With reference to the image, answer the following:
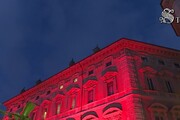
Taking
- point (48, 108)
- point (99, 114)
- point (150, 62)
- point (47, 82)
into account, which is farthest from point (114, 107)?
point (47, 82)

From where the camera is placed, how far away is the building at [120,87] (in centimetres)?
1566

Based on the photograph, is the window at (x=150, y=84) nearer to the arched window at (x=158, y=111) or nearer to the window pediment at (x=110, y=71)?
the arched window at (x=158, y=111)

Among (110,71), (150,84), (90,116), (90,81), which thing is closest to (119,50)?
(110,71)

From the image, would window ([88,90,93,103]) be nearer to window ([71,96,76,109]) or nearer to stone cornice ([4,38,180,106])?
window ([71,96,76,109])

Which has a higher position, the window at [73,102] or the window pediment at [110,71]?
the window pediment at [110,71]

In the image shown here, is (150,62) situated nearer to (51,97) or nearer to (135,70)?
(135,70)

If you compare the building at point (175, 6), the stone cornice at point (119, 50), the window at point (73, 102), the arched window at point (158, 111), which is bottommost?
the arched window at point (158, 111)

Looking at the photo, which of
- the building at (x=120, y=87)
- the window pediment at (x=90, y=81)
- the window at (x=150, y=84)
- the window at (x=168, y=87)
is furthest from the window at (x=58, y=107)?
the window at (x=168, y=87)

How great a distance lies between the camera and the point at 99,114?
16.9 meters

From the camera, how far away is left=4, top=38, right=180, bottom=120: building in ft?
51.4

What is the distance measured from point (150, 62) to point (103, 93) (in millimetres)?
5705

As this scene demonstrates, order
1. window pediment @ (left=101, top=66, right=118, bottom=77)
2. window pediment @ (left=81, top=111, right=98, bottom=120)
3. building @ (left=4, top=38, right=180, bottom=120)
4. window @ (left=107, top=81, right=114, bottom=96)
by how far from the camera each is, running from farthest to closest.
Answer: window pediment @ (left=101, top=66, right=118, bottom=77) < window @ (left=107, top=81, right=114, bottom=96) < window pediment @ (left=81, top=111, right=98, bottom=120) < building @ (left=4, top=38, right=180, bottom=120)

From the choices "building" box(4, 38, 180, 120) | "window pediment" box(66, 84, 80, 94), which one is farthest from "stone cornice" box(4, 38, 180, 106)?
"window pediment" box(66, 84, 80, 94)

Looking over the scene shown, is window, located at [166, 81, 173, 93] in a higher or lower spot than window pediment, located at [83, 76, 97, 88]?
lower
